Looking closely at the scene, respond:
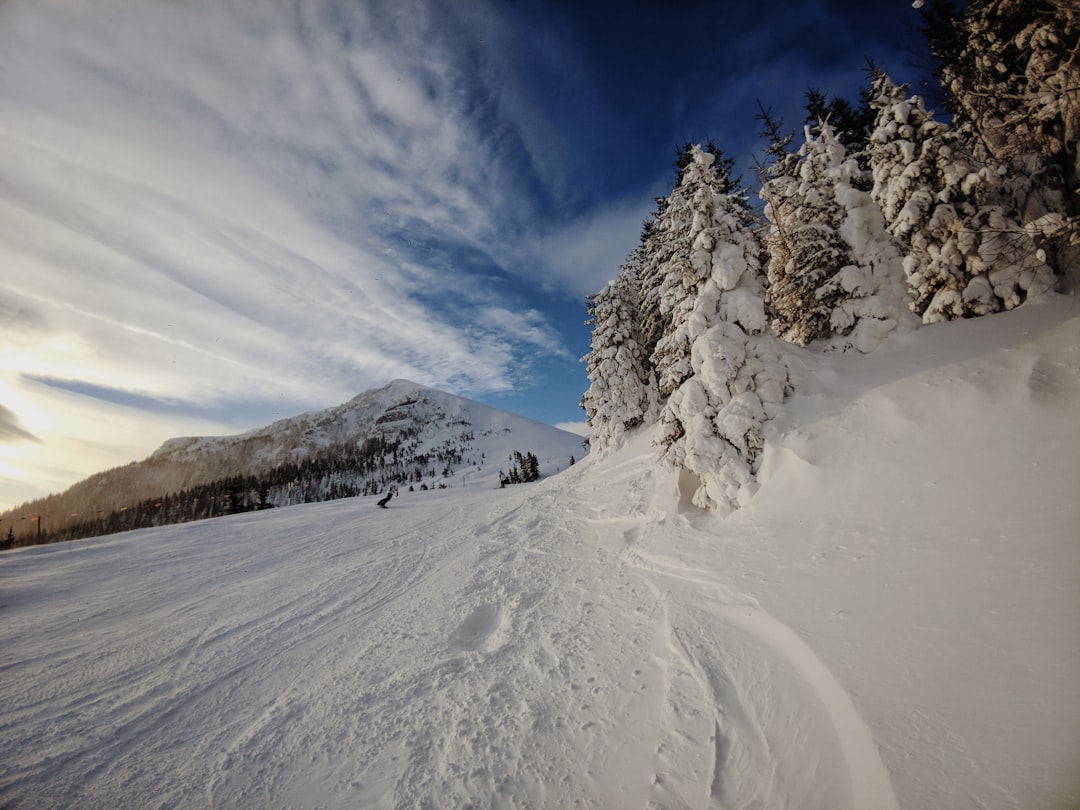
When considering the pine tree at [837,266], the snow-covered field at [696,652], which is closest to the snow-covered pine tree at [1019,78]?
the pine tree at [837,266]

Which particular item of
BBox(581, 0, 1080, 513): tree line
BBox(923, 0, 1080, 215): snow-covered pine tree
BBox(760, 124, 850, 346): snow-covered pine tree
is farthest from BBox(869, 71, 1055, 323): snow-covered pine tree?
BBox(760, 124, 850, 346): snow-covered pine tree

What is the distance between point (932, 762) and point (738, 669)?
1854 millimetres

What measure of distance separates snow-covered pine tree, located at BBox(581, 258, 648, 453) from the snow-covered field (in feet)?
35.3

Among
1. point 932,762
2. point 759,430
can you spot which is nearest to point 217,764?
point 932,762

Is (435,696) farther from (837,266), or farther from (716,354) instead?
(837,266)

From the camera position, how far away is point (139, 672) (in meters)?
6.25

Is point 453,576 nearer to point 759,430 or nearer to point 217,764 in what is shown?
point 217,764

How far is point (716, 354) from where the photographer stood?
31.1ft

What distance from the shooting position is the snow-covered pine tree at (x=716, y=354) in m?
9.03

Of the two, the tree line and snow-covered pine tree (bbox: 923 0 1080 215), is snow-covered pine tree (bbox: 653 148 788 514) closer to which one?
the tree line

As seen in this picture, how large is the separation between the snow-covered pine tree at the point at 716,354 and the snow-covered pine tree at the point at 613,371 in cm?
890

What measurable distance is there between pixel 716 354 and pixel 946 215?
791 centimetres

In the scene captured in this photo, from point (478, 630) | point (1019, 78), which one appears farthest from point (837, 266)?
point (478, 630)

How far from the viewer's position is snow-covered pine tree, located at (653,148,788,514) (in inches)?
356
